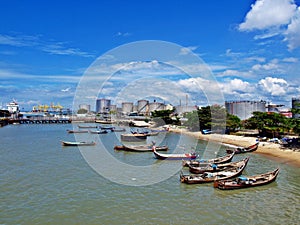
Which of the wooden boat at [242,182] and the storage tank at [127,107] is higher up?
the storage tank at [127,107]

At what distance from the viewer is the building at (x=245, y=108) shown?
56438 millimetres

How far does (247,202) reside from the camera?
15.6m

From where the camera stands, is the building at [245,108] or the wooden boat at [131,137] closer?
the wooden boat at [131,137]

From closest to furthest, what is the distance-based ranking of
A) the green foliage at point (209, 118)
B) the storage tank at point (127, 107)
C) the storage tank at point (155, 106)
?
the green foliage at point (209, 118)
the storage tank at point (155, 106)
the storage tank at point (127, 107)

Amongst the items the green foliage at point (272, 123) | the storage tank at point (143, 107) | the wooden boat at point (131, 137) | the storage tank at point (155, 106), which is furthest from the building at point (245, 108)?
the storage tank at point (143, 107)

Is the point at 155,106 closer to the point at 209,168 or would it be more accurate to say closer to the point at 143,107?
the point at 143,107

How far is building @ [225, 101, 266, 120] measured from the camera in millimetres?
56438

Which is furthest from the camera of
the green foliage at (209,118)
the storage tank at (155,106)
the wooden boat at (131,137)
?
the storage tank at (155,106)

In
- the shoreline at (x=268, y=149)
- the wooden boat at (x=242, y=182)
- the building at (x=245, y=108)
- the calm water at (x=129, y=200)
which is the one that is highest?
the building at (x=245, y=108)

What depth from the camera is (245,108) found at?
186 ft

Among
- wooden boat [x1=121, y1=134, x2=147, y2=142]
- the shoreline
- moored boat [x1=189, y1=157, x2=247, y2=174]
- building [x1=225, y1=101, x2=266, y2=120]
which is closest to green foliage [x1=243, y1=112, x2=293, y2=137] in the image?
the shoreline

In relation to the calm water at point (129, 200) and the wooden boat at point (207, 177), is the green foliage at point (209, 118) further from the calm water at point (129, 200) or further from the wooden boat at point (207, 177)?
the wooden boat at point (207, 177)

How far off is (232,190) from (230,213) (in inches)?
141

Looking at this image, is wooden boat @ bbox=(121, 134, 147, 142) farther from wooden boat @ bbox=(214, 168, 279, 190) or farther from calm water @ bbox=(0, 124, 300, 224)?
wooden boat @ bbox=(214, 168, 279, 190)
